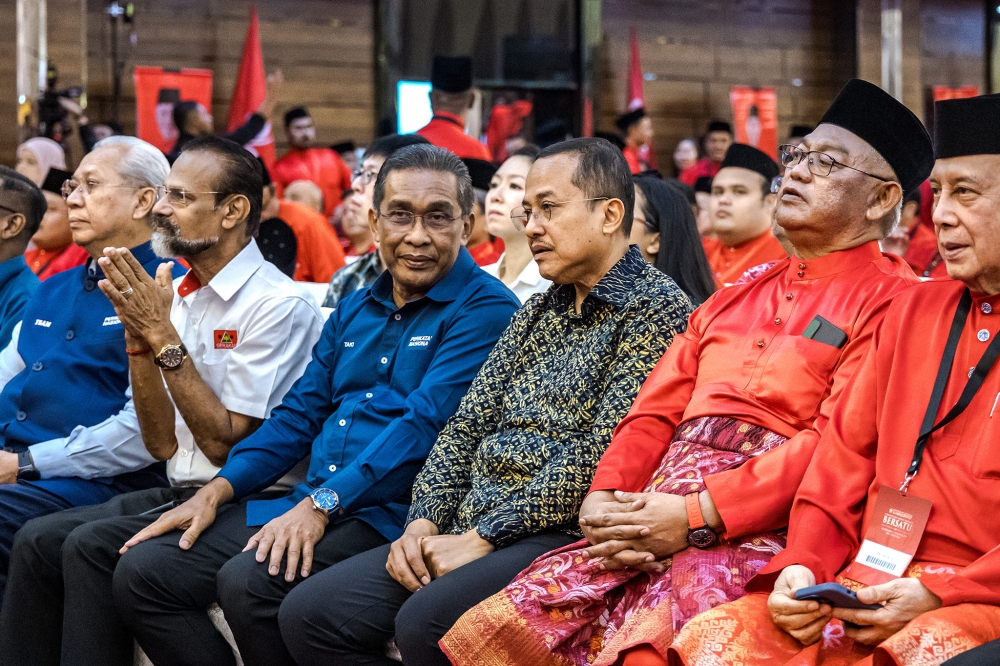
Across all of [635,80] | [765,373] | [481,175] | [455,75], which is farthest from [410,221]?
[635,80]

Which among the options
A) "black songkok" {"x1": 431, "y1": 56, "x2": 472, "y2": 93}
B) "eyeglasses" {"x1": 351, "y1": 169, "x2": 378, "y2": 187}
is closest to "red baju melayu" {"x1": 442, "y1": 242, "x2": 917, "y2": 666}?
"eyeglasses" {"x1": 351, "y1": 169, "x2": 378, "y2": 187}

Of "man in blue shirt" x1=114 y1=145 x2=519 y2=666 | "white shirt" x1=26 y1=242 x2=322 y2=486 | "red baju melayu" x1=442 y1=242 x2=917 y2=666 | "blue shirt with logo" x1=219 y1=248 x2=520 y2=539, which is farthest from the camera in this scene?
"white shirt" x1=26 y1=242 x2=322 y2=486

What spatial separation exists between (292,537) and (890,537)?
138 centimetres

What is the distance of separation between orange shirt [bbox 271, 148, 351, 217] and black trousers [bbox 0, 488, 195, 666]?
238 inches

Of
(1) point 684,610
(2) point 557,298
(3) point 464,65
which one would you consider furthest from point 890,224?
(3) point 464,65

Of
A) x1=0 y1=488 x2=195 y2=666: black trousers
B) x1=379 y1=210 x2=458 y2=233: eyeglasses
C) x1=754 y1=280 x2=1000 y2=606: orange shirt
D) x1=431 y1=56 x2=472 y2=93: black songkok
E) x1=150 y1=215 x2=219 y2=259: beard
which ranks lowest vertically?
x1=0 y1=488 x2=195 y2=666: black trousers

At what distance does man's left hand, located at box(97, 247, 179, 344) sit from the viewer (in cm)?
299

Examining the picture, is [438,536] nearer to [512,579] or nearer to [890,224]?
[512,579]

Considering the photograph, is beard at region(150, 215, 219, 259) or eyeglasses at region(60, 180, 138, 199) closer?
beard at region(150, 215, 219, 259)

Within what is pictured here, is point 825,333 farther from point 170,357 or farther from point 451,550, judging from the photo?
point 170,357

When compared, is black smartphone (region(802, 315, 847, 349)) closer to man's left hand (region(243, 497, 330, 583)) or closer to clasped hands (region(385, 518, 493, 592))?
clasped hands (region(385, 518, 493, 592))

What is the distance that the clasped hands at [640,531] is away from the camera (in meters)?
2.17

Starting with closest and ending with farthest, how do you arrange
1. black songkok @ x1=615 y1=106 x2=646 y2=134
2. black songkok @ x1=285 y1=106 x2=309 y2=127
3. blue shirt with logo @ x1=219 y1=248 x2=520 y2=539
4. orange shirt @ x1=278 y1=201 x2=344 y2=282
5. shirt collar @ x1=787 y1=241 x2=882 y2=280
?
shirt collar @ x1=787 y1=241 x2=882 y2=280
blue shirt with logo @ x1=219 y1=248 x2=520 y2=539
orange shirt @ x1=278 y1=201 x2=344 y2=282
black songkok @ x1=285 y1=106 x2=309 y2=127
black songkok @ x1=615 y1=106 x2=646 y2=134

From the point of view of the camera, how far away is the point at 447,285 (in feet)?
10.0
